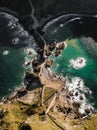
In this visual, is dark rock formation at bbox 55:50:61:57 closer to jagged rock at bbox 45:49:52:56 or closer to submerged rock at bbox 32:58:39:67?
jagged rock at bbox 45:49:52:56

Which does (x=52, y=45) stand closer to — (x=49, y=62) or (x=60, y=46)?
(x=60, y=46)

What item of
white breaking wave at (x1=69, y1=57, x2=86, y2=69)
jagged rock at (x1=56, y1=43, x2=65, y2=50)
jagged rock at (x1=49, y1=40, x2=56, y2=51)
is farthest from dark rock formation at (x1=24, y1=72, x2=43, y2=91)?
jagged rock at (x1=56, y1=43, x2=65, y2=50)

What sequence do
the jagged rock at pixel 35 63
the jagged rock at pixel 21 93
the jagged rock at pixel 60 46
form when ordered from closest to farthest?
the jagged rock at pixel 21 93, the jagged rock at pixel 35 63, the jagged rock at pixel 60 46

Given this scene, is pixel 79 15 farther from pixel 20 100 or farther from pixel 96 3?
pixel 20 100

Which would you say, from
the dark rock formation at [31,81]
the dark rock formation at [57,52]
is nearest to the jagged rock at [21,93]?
the dark rock formation at [31,81]

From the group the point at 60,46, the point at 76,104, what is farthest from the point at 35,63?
the point at 76,104

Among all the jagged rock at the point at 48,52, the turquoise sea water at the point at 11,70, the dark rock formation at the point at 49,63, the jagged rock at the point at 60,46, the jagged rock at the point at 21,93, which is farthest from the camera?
the jagged rock at the point at 60,46

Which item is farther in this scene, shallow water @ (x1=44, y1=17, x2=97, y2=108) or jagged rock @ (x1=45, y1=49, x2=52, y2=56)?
jagged rock @ (x1=45, y1=49, x2=52, y2=56)

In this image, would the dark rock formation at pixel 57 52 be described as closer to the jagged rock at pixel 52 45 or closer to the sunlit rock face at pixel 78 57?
the sunlit rock face at pixel 78 57

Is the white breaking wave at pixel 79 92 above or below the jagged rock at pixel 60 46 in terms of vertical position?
below
